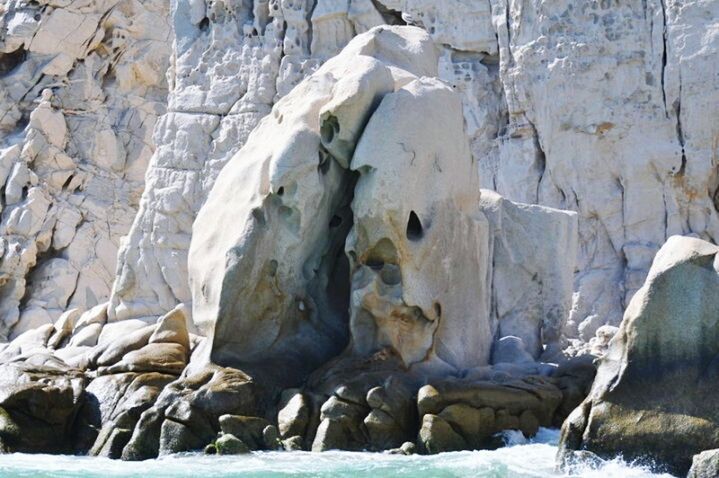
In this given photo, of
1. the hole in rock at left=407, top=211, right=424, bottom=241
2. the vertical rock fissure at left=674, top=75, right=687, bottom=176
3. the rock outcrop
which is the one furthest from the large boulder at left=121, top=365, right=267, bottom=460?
the vertical rock fissure at left=674, top=75, right=687, bottom=176

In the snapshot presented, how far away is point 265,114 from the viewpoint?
23109 millimetres

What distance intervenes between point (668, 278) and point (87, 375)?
5949 millimetres

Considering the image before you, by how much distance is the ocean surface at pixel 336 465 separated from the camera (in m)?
9.96

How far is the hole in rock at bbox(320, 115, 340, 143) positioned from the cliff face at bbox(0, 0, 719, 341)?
24.5ft

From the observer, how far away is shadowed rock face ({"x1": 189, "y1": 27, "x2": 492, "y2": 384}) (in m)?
12.5

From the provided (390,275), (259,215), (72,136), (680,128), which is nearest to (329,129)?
(259,215)

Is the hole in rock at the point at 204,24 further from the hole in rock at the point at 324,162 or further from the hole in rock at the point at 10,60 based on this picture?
the hole in rock at the point at 324,162

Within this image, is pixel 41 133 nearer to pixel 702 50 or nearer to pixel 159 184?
pixel 159 184

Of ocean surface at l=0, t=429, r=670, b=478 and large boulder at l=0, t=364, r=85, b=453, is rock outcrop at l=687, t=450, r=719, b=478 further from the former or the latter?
large boulder at l=0, t=364, r=85, b=453

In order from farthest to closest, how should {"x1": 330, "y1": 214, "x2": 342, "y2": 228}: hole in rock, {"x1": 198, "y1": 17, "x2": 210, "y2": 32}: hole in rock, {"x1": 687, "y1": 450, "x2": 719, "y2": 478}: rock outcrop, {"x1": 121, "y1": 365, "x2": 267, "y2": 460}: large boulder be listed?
{"x1": 198, "y1": 17, "x2": 210, "y2": 32}: hole in rock
{"x1": 330, "y1": 214, "x2": 342, "y2": 228}: hole in rock
{"x1": 121, "y1": 365, "x2": 267, "y2": 460}: large boulder
{"x1": 687, "y1": 450, "x2": 719, "y2": 478}: rock outcrop

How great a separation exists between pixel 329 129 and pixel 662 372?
14.9 ft

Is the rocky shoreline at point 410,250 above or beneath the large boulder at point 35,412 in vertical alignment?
above

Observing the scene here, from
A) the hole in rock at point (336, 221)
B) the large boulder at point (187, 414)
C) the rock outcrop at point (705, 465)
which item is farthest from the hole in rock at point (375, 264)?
the rock outcrop at point (705, 465)

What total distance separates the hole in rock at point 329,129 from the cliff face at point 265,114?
748 centimetres
